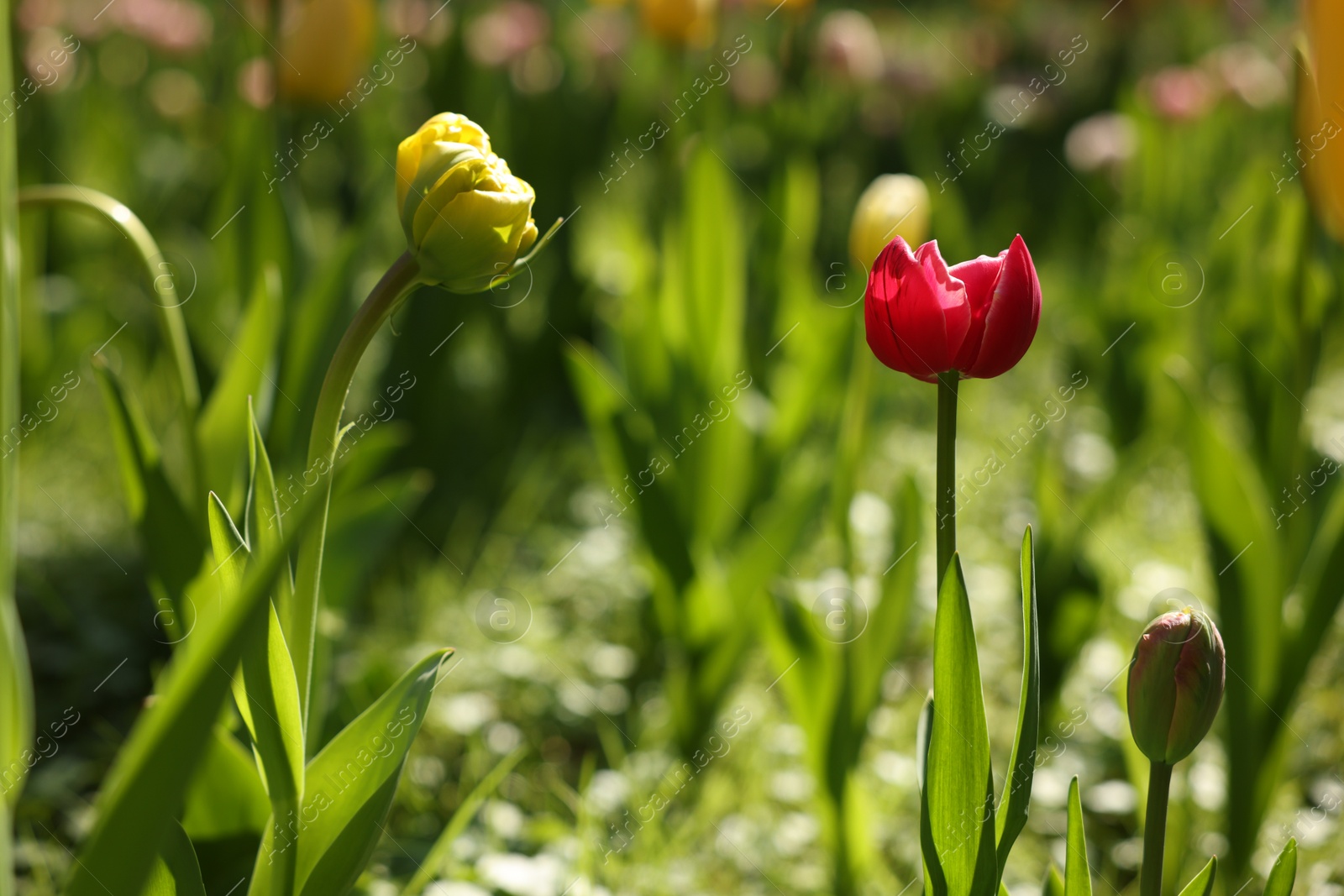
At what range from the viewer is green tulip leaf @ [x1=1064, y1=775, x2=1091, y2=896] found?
64 centimetres

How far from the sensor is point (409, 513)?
184cm

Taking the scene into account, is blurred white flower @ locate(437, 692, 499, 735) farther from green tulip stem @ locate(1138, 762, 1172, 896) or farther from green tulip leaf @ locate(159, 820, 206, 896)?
green tulip stem @ locate(1138, 762, 1172, 896)

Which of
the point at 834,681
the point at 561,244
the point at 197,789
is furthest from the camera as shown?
the point at 561,244

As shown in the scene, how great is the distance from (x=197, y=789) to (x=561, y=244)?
5.07 feet

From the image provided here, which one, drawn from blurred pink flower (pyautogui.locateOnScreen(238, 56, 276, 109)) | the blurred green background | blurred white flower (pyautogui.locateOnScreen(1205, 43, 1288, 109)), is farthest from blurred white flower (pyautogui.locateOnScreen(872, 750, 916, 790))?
blurred white flower (pyautogui.locateOnScreen(1205, 43, 1288, 109))

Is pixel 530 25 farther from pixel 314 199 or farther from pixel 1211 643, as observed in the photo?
pixel 1211 643

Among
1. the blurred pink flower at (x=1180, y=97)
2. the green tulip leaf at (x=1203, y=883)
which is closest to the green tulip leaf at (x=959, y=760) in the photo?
the green tulip leaf at (x=1203, y=883)

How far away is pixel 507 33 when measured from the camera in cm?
279

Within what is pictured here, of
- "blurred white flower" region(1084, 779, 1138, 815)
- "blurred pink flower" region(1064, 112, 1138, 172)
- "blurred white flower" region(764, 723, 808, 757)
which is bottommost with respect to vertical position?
"blurred pink flower" region(1064, 112, 1138, 172)

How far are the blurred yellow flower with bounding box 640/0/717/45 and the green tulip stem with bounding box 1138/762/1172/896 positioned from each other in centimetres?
157

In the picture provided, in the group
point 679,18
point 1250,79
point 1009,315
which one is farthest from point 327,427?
point 1250,79

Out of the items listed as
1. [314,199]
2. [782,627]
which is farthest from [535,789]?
[314,199]

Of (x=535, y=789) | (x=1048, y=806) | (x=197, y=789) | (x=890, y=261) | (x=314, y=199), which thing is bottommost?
(x=1048, y=806)

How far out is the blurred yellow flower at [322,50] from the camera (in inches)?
67.4
